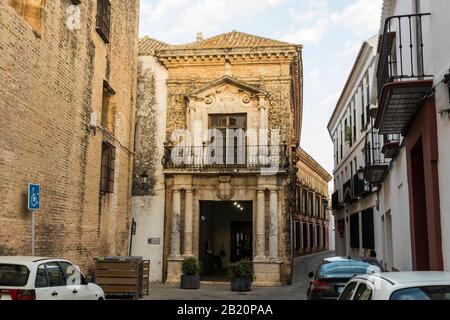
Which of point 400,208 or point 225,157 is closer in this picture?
point 400,208

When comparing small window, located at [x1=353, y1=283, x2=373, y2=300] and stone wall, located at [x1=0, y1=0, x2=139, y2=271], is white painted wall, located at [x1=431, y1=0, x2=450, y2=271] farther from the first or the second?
stone wall, located at [x1=0, y1=0, x2=139, y2=271]

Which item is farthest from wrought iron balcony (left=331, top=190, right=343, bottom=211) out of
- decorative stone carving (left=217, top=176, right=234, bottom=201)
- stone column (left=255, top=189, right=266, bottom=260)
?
decorative stone carving (left=217, top=176, right=234, bottom=201)

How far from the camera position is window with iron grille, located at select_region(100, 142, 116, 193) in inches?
696

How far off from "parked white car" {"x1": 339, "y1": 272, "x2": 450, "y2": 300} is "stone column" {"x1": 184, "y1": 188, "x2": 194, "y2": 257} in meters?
16.8

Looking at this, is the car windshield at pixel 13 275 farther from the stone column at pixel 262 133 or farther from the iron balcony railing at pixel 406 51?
the stone column at pixel 262 133

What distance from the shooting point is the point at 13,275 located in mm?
8281

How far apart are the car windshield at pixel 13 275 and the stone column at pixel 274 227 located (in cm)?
1399

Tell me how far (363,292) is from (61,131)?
416 inches

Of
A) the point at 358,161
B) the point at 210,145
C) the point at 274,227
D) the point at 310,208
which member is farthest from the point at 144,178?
the point at 310,208

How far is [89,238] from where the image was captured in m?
16.1

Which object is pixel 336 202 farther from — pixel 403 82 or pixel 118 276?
pixel 403 82

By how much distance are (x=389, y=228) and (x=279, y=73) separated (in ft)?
26.4

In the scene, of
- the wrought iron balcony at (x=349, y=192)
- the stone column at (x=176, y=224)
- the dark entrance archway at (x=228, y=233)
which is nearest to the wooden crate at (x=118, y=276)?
the stone column at (x=176, y=224)

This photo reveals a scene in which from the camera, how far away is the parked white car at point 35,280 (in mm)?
8062
